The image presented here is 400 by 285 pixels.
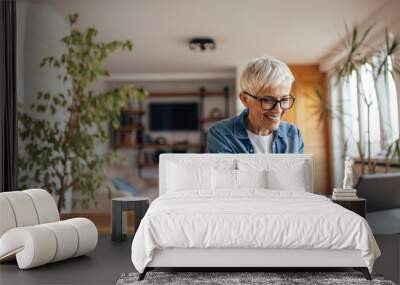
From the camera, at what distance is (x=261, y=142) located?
411 cm

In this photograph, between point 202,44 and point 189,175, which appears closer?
point 189,175

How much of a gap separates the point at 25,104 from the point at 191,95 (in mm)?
4816

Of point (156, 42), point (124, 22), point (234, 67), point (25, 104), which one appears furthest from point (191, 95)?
point (25, 104)

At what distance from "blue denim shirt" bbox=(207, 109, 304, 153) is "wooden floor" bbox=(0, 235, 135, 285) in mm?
1182

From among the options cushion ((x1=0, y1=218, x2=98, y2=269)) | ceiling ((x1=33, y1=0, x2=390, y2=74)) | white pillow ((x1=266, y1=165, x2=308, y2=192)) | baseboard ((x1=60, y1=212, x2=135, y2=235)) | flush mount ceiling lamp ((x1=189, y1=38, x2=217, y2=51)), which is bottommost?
baseboard ((x1=60, y1=212, x2=135, y2=235))

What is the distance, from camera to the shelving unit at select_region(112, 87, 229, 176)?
32.5 feet

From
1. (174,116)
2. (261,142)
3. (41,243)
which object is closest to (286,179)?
(261,142)

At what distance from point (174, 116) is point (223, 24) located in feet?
12.2

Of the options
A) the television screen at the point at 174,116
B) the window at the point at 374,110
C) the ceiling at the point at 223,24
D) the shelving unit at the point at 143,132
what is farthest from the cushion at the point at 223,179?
the television screen at the point at 174,116

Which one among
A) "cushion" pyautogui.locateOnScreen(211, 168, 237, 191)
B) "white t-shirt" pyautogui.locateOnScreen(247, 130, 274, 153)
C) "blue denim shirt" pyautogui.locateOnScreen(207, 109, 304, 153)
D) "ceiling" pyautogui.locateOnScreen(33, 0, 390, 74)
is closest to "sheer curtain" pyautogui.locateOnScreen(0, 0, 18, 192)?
"ceiling" pyautogui.locateOnScreen(33, 0, 390, 74)

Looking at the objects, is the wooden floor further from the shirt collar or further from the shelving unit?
the shelving unit

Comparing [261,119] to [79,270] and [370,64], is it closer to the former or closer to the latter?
[79,270]

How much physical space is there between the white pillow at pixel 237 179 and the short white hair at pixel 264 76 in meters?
0.67

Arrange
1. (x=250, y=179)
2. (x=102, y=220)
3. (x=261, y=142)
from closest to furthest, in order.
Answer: (x=250, y=179)
(x=261, y=142)
(x=102, y=220)
